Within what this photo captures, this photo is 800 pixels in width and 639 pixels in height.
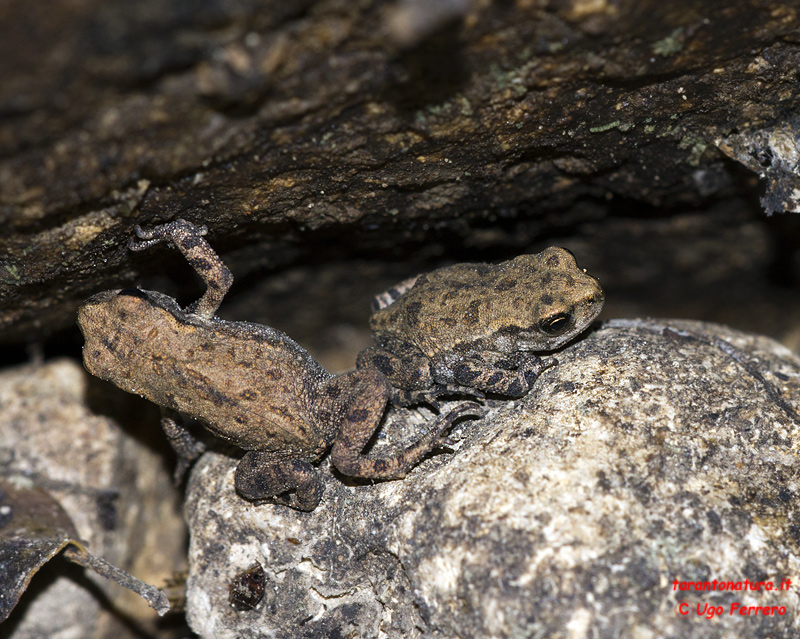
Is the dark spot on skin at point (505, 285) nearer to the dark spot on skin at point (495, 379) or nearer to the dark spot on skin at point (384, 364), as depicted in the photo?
the dark spot on skin at point (495, 379)

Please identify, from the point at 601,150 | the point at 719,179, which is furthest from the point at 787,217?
the point at 601,150

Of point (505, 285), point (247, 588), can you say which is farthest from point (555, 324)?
point (247, 588)

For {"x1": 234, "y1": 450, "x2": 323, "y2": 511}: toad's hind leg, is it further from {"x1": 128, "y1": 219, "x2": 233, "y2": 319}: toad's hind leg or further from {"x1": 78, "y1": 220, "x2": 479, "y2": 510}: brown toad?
{"x1": 128, "y1": 219, "x2": 233, "y2": 319}: toad's hind leg

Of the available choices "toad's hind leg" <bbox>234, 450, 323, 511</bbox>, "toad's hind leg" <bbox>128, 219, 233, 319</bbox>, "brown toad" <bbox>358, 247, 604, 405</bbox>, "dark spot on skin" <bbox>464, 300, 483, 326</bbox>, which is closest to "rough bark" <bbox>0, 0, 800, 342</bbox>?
"toad's hind leg" <bbox>128, 219, 233, 319</bbox>

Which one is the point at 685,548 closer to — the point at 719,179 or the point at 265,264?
the point at 719,179

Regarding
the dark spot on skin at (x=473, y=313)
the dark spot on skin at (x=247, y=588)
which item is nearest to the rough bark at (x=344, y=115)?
the dark spot on skin at (x=473, y=313)
